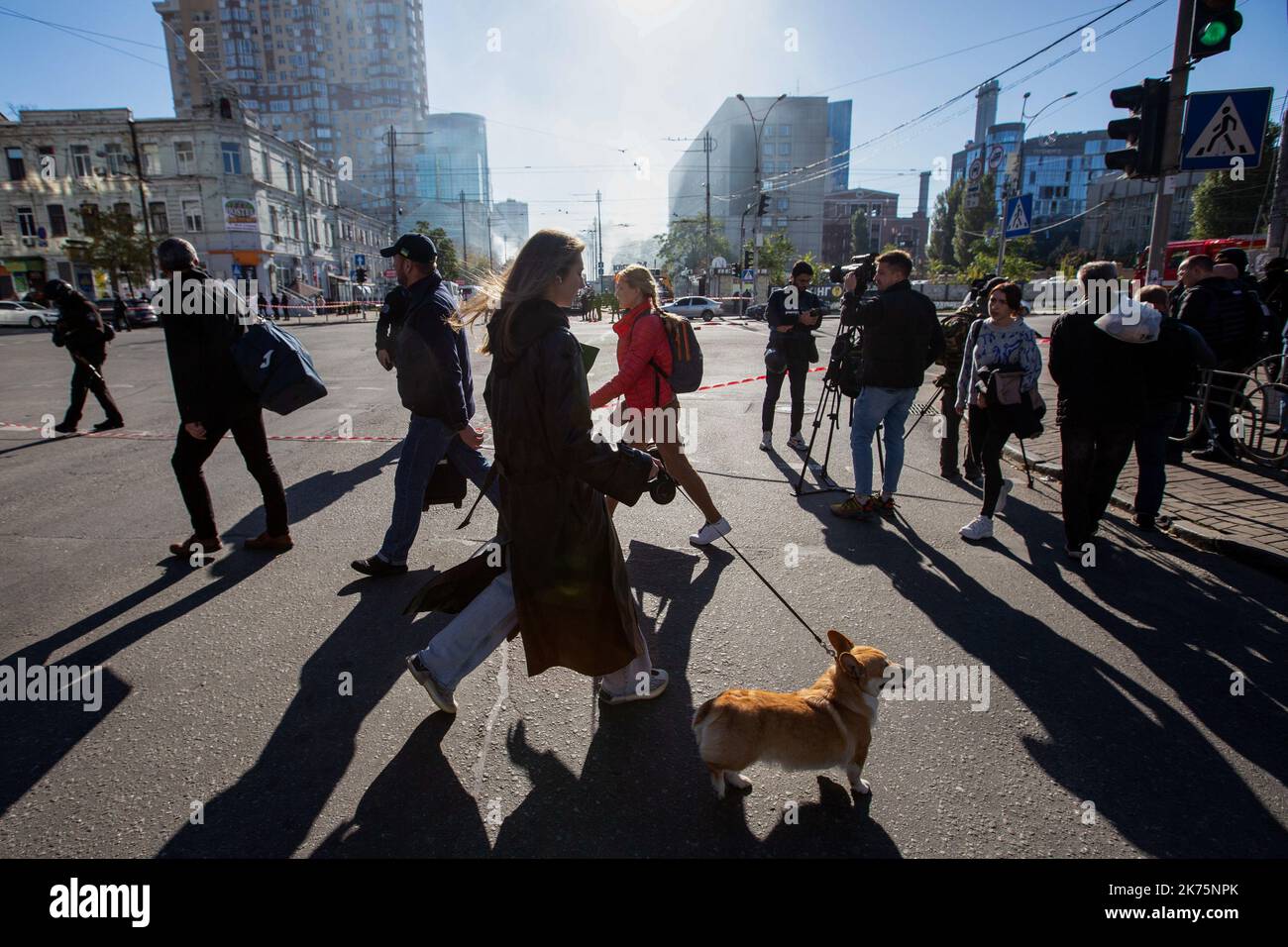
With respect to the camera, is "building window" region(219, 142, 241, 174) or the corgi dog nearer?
the corgi dog

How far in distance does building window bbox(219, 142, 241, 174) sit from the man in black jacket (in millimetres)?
57872

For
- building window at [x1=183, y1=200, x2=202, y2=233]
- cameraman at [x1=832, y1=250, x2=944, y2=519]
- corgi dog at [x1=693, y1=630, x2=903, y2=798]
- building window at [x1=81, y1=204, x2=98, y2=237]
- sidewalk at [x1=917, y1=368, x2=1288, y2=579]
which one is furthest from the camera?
building window at [x1=183, y1=200, x2=202, y2=233]

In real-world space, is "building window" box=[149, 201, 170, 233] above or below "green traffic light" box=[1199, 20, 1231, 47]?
above

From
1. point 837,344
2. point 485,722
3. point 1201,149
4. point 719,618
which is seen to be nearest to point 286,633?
point 485,722

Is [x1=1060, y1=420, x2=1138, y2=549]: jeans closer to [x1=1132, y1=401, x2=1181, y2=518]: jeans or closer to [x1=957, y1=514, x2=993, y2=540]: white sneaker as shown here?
[x1=957, y1=514, x2=993, y2=540]: white sneaker

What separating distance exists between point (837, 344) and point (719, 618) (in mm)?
3358

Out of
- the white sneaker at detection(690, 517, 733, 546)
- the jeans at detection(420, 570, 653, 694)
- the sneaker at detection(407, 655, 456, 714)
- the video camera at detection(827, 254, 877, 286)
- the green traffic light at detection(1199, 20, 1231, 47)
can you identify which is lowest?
the white sneaker at detection(690, 517, 733, 546)

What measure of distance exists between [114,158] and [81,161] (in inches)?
88.3

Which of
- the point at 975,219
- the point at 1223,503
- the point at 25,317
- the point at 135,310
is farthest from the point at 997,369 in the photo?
the point at 975,219

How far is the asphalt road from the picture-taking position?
2396 millimetres

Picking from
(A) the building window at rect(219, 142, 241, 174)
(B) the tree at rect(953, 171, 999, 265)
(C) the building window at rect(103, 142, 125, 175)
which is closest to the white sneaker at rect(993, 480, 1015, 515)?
(A) the building window at rect(219, 142, 241, 174)

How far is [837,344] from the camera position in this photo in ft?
20.9

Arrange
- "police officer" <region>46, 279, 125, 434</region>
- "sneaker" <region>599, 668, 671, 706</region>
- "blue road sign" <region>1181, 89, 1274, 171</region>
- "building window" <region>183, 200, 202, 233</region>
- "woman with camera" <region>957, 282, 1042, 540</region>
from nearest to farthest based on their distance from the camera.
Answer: "sneaker" <region>599, 668, 671, 706</region>, "woman with camera" <region>957, 282, 1042, 540</region>, "blue road sign" <region>1181, 89, 1274, 171</region>, "police officer" <region>46, 279, 125, 434</region>, "building window" <region>183, 200, 202, 233</region>
